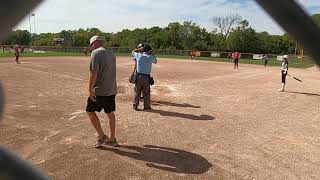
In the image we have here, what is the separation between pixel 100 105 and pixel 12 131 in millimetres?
2019

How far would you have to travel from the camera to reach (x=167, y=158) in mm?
6922

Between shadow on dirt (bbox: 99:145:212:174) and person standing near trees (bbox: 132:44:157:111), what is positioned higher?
person standing near trees (bbox: 132:44:157:111)

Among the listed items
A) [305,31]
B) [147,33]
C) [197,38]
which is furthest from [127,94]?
[147,33]

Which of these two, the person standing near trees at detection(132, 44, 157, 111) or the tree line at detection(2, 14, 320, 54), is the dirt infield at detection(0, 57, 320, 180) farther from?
the tree line at detection(2, 14, 320, 54)

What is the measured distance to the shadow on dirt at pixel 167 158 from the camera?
648cm

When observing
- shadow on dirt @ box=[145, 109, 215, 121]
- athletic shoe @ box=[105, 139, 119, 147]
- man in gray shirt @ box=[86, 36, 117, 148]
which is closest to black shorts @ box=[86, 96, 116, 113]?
man in gray shirt @ box=[86, 36, 117, 148]

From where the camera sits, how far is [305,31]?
31.6 inches

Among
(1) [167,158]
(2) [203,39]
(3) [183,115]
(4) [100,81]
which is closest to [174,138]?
(1) [167,158]

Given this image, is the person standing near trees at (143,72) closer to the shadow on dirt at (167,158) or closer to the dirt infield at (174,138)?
the dirt infield at (174,138)

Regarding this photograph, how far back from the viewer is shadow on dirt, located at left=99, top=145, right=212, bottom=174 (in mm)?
6480

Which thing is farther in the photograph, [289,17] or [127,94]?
[127,94]

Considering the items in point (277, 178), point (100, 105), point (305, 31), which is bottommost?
point (277, 178)

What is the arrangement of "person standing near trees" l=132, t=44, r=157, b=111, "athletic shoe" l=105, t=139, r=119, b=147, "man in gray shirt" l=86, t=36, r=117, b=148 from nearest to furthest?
1. "man in gray shirt" l=86, t=36, r=117, b=148
2. "athletic shoe" l=105, t=139, r=119, b=147
3. "person standing near trees" l=132, t=44, r=157, b=111

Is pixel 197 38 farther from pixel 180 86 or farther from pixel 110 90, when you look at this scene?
pixel 110 90
